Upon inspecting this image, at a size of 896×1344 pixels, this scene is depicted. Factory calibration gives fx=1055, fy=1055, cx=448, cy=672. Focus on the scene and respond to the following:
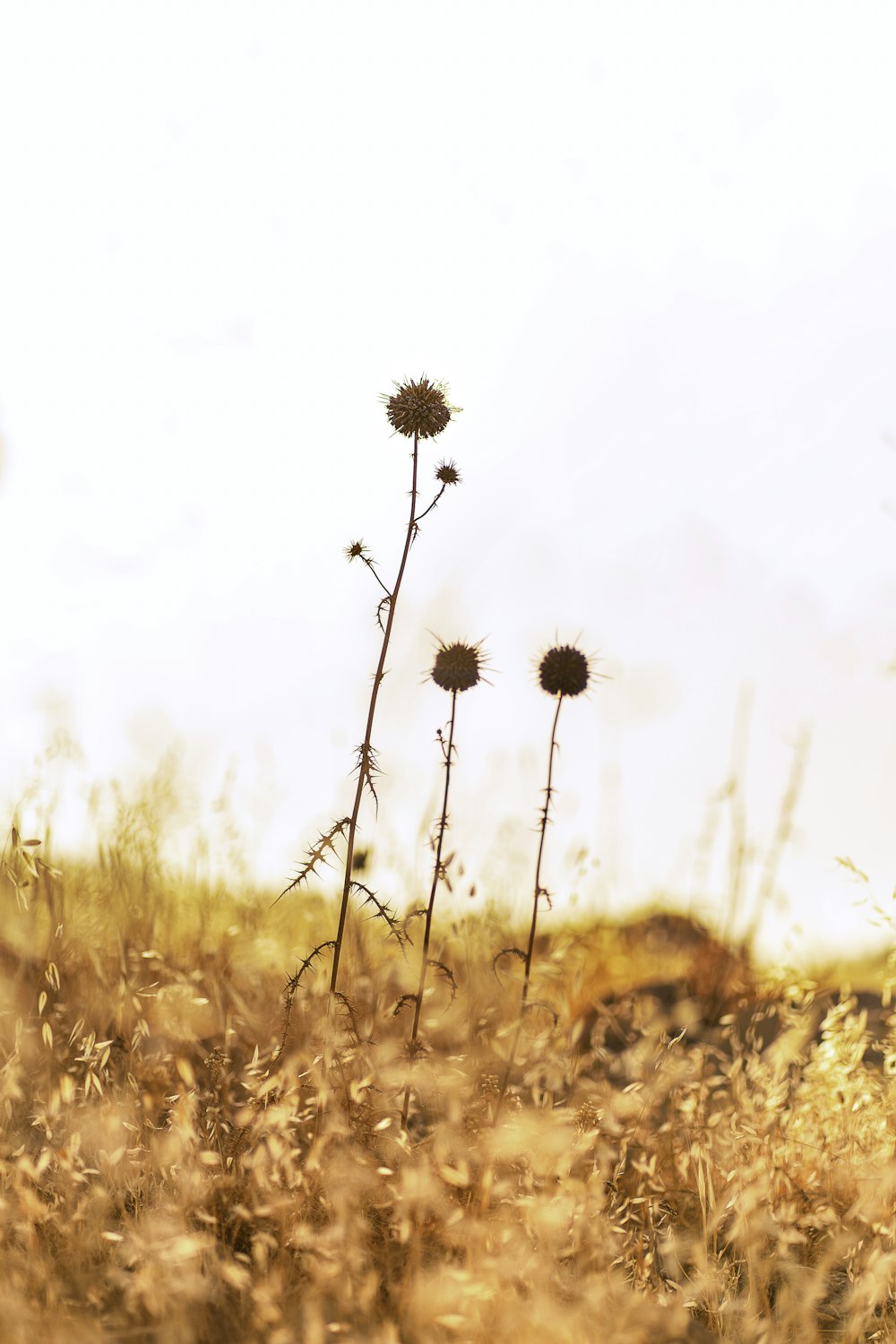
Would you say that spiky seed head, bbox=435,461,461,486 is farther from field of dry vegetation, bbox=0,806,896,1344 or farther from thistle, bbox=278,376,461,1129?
field of dry vegetation, bbox=0,806,896,1344

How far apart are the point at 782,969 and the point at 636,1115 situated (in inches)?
47.1

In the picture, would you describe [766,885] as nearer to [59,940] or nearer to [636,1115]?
[636,1115]

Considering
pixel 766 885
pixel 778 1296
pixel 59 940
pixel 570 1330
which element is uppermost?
pixel 766 885

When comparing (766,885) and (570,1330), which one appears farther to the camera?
(766,885)

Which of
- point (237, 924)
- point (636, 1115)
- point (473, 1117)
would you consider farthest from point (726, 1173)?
point (237, 924)

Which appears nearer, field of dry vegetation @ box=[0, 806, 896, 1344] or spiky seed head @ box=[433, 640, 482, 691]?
field of dry vegetation @ box=[0, 806, 896, 1344]

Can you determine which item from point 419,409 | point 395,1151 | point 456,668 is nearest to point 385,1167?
point 395,1151

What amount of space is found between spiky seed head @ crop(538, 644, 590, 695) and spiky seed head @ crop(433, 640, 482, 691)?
0.34 meters

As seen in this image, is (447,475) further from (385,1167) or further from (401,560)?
(385,1167)

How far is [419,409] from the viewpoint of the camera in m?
3.63

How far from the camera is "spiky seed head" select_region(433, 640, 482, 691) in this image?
3699 mm

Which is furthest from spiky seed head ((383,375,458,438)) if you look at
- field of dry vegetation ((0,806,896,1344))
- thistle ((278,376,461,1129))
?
field of dry vegetation ((0,806,896,1344))

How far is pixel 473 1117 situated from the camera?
3766 mm

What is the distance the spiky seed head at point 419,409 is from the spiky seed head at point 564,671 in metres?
0.95
